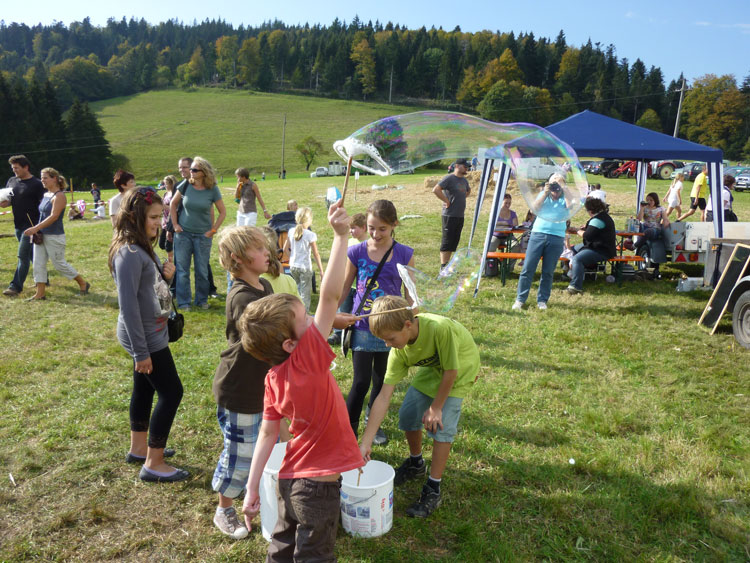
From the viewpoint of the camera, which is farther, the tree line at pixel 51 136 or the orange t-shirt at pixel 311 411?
the tree line at pixel 51 136

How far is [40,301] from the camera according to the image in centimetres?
800

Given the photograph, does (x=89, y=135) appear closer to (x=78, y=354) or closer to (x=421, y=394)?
(x=78, y=354)

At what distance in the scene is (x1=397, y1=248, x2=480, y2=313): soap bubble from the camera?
3.11 m

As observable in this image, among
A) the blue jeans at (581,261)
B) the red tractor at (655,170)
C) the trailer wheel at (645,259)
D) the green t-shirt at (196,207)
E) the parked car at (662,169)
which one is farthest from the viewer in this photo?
the red tractor at (655,170)

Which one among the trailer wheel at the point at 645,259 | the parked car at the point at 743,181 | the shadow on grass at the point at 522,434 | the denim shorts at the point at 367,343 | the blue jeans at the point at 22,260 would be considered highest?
the parked car at the point at 743,181

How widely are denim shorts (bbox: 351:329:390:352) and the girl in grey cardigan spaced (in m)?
1.28

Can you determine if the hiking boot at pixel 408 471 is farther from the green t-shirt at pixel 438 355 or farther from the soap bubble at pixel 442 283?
the soap bubble at pixel 442 283

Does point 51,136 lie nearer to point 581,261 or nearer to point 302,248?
point 302,248

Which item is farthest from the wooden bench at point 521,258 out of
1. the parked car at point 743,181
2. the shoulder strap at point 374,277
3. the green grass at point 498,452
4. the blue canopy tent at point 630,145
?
the parked car at point 743,181

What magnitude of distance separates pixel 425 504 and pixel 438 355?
989 millimetres

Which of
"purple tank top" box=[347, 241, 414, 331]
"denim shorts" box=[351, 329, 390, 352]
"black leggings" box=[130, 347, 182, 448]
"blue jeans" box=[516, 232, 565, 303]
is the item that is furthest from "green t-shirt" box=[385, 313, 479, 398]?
"blue jeans" box=[516, 232, 565, 303]

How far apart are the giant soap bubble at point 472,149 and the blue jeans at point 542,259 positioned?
3.91ft

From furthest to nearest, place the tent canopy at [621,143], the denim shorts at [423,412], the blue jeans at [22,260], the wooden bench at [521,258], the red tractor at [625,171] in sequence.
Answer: the red tractor at [625,171]
the wooden bench at [521,258]
the tent canopy at [621,143]
the blue jeans at [22,260]
the denim shorts at [423,412]

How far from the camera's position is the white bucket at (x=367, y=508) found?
2.97 meters
